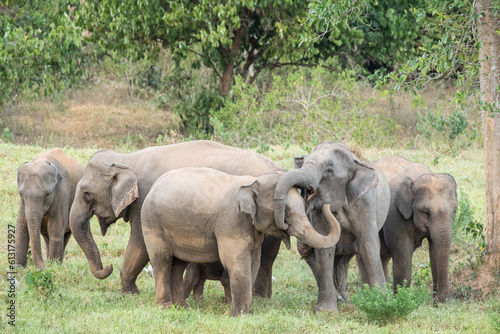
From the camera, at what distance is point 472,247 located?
1031 cm

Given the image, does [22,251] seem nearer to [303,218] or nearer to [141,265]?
[141,265]

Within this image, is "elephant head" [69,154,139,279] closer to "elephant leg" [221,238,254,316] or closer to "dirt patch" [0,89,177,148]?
"elephant leg" [221,238,254,316]

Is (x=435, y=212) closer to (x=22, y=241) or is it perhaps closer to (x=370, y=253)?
(x=370, y=253)

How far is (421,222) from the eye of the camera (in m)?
8.45

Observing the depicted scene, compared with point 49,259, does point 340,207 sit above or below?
above

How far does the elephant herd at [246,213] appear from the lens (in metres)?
7.13

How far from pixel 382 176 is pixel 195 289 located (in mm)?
2222

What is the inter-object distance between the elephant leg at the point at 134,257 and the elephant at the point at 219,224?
0.66m

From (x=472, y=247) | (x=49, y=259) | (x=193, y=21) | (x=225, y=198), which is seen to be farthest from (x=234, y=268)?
(x=193, y=21)

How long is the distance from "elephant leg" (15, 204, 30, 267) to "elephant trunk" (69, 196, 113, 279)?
1.41 metres

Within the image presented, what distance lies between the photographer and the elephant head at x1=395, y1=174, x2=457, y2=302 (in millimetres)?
8305

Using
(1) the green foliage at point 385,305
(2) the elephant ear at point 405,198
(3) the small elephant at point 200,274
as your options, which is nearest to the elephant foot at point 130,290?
(3) the small elephant at point 200,274

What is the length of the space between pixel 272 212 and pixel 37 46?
1064 centimetres

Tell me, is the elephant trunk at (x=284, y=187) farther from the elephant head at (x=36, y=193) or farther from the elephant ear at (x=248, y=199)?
the elephant head at (x=36, y=193)
